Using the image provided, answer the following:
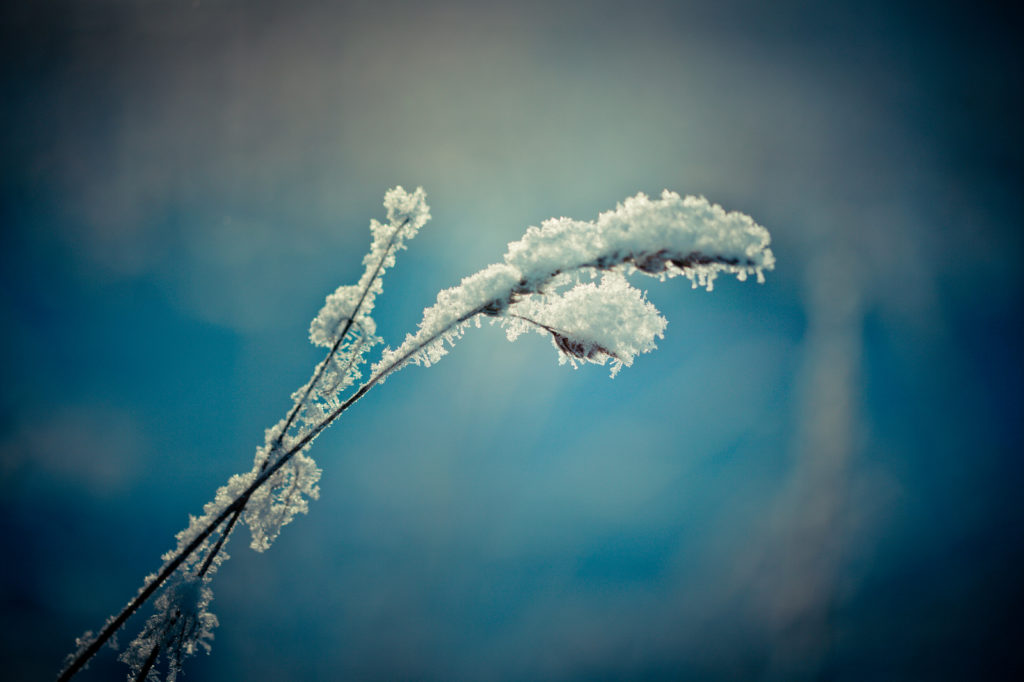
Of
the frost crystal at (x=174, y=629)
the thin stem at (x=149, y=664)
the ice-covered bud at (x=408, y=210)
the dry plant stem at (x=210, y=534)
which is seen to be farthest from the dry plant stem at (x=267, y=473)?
the ice-covered bud at (x=408, y=210)

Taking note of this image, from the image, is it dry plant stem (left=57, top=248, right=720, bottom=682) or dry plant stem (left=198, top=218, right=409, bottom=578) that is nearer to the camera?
dry plant stem (left=57, top=248, right=720, bottom=682)

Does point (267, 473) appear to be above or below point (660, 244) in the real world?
below

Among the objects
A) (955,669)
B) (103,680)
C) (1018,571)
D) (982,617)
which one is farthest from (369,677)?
(1018,571)

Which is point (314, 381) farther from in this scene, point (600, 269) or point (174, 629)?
point (600, 269)

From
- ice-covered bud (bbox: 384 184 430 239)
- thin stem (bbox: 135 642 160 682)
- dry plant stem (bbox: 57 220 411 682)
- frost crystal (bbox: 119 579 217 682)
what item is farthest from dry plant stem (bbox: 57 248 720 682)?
ice-covered bud (bbox: 384 184 430 239)

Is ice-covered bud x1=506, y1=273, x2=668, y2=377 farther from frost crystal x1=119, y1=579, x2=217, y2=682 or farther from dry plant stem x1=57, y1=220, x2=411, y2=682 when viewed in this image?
frost crystal x1=119, y1=579, x2=217, y2=682

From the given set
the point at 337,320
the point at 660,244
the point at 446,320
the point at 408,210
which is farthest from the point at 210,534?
the point at 660,244

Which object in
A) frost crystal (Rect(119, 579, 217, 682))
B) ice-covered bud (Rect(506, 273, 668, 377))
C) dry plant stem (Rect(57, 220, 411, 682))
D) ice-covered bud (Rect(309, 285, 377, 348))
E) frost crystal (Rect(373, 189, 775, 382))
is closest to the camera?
dry plant stem (Rect(57, 220, 411, 682))

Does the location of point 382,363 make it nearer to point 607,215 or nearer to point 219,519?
point 219,519
